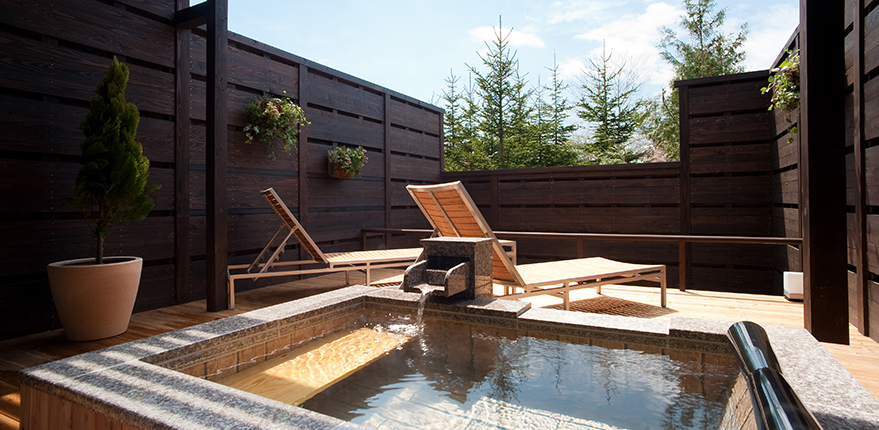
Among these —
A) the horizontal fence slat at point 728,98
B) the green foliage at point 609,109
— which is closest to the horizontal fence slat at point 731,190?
the horizontal fence slat at point 728,98

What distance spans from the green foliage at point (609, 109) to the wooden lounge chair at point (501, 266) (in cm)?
1046

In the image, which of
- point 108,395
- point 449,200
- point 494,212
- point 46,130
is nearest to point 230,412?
point 108,395

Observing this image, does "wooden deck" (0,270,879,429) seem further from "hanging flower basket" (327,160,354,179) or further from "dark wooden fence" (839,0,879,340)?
"hanging flower basket" (327,160,354,179)

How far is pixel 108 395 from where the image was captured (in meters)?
1.33

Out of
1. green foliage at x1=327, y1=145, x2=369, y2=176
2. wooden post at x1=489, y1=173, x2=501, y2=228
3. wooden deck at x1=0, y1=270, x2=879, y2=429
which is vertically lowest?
wooden deck at x1=0, y1=270, x2=879, y2=429

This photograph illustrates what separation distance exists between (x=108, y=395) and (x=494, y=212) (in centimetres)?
639

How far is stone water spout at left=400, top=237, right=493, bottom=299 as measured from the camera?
8.95ft

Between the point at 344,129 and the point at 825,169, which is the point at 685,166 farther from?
the point at 344,129

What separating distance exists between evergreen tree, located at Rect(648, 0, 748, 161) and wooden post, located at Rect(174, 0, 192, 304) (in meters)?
12.3

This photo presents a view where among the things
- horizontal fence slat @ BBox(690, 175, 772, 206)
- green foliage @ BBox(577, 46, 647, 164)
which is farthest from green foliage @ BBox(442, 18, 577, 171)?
horizontal fence slat @ BBox(690, 175, 772, 206)

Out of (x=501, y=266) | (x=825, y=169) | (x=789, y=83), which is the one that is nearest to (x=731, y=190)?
(x=789, y=83)

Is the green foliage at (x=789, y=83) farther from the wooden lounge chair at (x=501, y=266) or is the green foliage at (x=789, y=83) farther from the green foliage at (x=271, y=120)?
the green foliage at (x=271, y=120)

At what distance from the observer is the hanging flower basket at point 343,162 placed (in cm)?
580

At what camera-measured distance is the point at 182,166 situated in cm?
420
